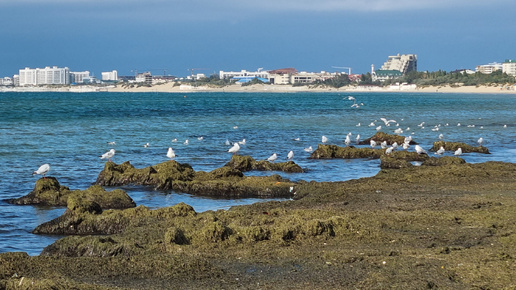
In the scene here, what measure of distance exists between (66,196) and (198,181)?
318 cm

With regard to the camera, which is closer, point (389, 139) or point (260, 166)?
point (260, 166)

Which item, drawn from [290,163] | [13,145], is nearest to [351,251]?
[290,163]

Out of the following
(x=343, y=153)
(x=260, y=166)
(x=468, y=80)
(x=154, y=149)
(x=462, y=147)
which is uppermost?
(x=468, y=80)

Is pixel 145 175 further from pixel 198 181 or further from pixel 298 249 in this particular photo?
pixel 298 249

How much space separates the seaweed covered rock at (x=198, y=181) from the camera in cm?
1525

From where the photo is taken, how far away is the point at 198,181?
52.7 feet

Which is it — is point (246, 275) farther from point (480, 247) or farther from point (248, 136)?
point (248, 136)

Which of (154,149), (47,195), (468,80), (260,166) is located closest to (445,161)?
(260,166)

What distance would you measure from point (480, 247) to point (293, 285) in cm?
271

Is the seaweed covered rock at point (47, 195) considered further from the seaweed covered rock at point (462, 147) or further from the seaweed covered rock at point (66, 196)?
the seaweed covered rock at point (462, 147)

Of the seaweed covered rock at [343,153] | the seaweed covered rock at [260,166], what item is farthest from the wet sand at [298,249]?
the seaweed covered rock at [343,153]

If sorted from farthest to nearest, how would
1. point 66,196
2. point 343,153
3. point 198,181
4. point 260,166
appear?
1. point 343,153
2. point 260,166
3. point 198,181
4. point 66,196

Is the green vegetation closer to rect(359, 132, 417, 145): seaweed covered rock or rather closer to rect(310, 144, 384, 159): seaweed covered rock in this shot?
rect(359, 132, 417, 145): seaweed covered rock

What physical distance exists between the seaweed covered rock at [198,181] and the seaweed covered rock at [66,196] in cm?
239
